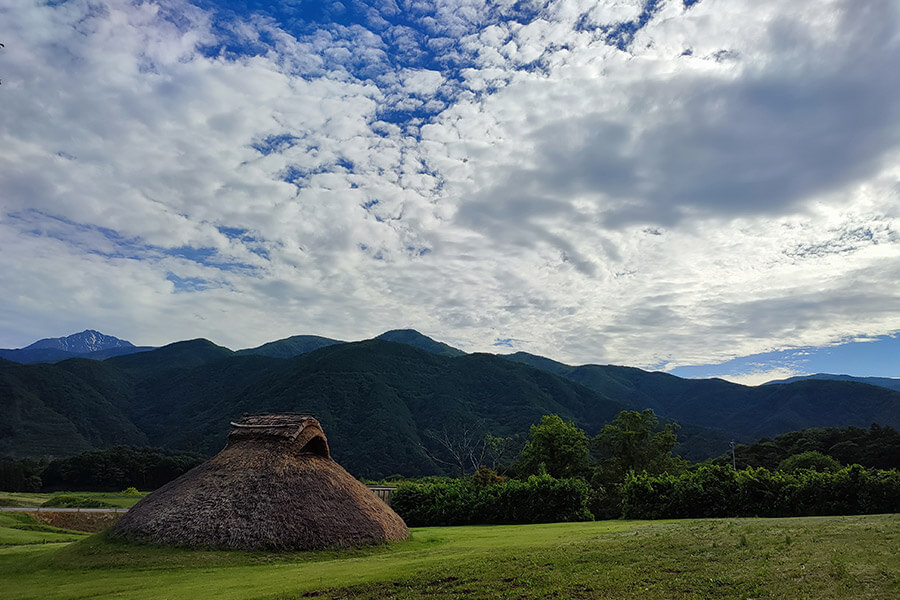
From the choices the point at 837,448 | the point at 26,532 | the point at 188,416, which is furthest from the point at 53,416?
the point at 837,448

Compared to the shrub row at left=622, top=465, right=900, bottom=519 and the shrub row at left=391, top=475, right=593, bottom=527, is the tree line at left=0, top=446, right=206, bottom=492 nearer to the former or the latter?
the shrub row at left=391, top=475, right=593, bottom=527

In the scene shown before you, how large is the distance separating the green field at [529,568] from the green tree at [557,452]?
34.4 meters

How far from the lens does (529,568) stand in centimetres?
1294

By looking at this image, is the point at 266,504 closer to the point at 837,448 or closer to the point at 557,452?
the point at 557,452

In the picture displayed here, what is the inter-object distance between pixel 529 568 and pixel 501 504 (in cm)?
2067

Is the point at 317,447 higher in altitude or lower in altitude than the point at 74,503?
higher

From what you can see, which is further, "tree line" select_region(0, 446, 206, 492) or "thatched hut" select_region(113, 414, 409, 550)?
"tree line" select_region(0, 446, 206, 492)

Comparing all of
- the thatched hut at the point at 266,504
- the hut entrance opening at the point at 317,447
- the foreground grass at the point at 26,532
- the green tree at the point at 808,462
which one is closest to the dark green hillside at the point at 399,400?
the green tree at the point at 808,462

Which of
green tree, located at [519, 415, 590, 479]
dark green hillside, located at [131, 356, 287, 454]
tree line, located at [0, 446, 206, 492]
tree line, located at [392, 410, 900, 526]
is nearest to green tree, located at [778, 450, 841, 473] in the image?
tree line, located at [392, 410, 900, 526]

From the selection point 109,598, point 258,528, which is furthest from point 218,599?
point 258,528

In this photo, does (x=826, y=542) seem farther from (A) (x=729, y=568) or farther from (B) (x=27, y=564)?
(B) (x=27, y=564)

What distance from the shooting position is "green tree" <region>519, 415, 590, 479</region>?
2073 inches

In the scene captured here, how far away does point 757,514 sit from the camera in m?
25.8

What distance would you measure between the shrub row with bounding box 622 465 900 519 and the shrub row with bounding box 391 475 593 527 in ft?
11.0
